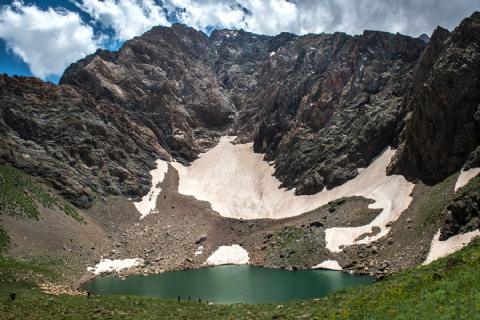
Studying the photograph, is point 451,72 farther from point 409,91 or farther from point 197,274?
point 197,274

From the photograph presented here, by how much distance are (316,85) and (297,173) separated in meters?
37.6

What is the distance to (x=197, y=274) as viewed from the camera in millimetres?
46938

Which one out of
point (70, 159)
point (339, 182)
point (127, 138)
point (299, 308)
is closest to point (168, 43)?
point (127, 138)

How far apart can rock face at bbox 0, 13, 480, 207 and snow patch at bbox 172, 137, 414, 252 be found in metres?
3.74

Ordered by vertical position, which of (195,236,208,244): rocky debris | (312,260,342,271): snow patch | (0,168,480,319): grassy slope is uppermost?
(195,236,208,244): rocky debris

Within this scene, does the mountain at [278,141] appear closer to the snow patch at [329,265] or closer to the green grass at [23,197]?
the green grass at [23,197]

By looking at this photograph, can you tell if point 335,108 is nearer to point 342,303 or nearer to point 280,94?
point 280,94

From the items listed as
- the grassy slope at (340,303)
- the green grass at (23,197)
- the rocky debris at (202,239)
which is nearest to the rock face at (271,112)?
the green grass at (23,197)

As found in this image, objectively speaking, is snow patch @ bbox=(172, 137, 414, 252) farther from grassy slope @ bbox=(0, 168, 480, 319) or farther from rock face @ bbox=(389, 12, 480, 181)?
grassy slope @ bbox=(0, 168, 480, 319)

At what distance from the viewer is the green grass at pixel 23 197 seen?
4525 cm

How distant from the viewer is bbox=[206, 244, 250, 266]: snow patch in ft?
174

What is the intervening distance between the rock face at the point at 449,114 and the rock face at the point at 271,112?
0.19 meters

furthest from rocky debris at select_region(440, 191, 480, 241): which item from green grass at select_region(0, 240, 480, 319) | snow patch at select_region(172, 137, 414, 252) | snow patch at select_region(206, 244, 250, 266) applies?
snow patch at select_region(206, 244, 250, 266)

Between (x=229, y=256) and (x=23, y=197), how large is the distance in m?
37.8
